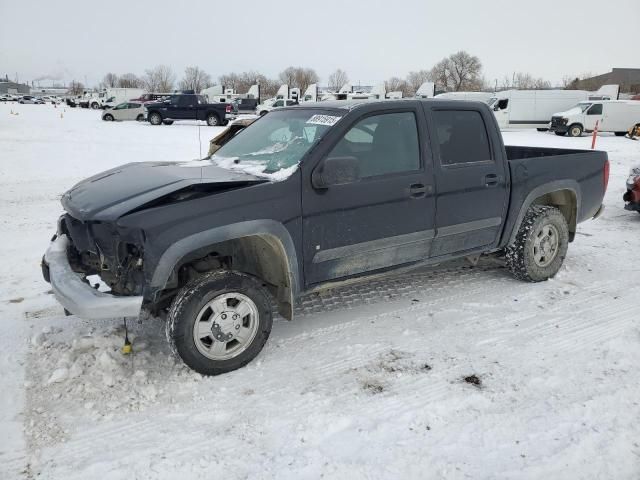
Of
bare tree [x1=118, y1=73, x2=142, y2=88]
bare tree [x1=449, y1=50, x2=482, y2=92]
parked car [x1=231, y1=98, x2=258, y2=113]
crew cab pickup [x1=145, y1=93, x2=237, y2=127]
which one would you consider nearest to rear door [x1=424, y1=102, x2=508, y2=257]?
crew cab pickup [x1=145, y1=93, x2=237, y2=127]

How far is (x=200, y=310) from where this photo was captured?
3.20 meters

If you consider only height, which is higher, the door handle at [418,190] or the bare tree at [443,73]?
the bare tree at [443,73]

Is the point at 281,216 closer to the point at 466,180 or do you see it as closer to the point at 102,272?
the point at 102,272

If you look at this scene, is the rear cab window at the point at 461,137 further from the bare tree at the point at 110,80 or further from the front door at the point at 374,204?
the bare tree at the point at 110,80

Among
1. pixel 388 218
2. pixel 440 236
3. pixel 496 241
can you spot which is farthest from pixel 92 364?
pixel 496 241

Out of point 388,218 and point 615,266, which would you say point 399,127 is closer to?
point 388,218

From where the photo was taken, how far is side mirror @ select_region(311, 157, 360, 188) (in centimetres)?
338

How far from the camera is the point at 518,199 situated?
4727 mm

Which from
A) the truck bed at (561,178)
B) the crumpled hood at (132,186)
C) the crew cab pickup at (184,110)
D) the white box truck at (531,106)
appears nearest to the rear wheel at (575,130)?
the white box truck at (531,106)

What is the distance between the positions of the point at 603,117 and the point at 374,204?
25614 mm

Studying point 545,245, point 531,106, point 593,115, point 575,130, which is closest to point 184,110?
point 531,106

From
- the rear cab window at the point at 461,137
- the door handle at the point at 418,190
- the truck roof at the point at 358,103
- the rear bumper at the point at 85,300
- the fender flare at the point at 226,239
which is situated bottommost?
the rear bumper at the point at 85,300

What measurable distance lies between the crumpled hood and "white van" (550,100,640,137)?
25071 millimetres

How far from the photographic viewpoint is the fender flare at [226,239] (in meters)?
3.00
